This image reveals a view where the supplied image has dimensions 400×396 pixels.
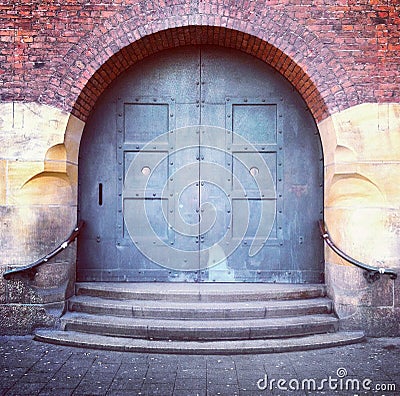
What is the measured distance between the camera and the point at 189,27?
21.5 ft

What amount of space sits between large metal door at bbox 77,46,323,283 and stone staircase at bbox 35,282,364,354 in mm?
339

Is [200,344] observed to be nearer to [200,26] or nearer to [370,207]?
[370,207]

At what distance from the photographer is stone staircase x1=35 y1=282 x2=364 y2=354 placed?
19.0 ft

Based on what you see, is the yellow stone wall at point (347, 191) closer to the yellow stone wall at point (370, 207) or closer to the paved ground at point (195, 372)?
the yellow stone wall at point (370, 207)

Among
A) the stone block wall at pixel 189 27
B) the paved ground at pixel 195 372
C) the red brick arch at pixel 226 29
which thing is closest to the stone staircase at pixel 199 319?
the paved ground at pixel 195 372

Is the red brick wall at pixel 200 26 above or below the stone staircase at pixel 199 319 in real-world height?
above

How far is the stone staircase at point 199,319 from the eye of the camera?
19.0 ft

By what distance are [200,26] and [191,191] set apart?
2.03 meters

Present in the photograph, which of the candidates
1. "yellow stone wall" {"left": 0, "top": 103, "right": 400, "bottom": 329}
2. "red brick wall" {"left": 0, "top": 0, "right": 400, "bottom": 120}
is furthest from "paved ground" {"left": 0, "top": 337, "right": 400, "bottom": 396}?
"red brick wall" {"left": 0, "top": 0, "right": 400, "bottom": 120}

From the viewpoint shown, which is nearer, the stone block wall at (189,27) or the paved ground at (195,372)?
the paved ground at (195,372)

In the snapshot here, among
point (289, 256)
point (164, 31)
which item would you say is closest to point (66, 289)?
point (289, 256)

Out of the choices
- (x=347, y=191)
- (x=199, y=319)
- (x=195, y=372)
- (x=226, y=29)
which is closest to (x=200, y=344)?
(x=199, y=319)

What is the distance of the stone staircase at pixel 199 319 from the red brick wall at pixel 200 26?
2.25 metres

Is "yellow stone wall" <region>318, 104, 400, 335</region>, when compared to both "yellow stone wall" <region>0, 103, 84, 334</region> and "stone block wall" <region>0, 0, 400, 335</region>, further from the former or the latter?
"yellow stone wall" <region>0, 103, 84, 334</region>
